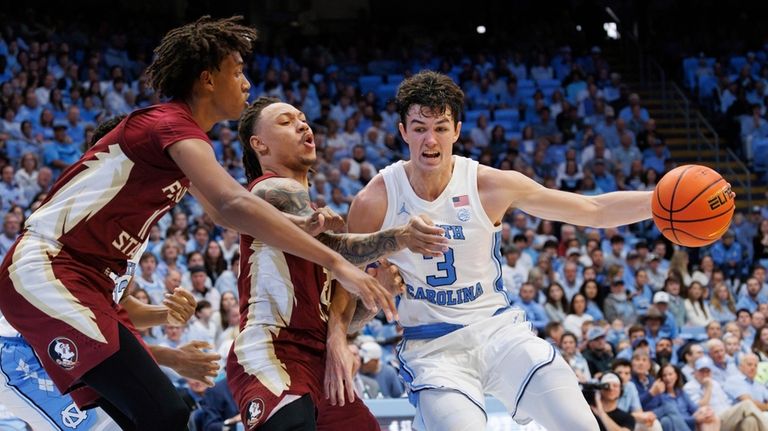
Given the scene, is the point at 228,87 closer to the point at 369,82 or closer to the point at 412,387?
the point at 412,387

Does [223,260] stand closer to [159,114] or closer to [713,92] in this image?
[159,114]

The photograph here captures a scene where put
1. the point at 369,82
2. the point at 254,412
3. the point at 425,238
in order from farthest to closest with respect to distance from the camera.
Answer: the point at 369,82 → the point at 254,412 → the point at 425,238

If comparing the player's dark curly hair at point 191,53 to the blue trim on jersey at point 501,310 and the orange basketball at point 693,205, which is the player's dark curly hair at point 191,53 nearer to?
the blue trim on jersey at point 501,310

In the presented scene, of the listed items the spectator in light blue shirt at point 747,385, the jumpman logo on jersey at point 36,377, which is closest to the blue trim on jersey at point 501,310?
the jumpman logo on jersey at point 36,377

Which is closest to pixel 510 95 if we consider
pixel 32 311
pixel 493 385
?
pixel 493 385

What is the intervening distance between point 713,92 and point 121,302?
1683 centimetres

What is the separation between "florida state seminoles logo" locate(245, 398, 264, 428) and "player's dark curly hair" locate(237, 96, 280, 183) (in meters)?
1.20

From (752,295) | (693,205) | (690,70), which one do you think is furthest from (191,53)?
(690,70)

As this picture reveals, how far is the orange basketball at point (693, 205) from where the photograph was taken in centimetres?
485

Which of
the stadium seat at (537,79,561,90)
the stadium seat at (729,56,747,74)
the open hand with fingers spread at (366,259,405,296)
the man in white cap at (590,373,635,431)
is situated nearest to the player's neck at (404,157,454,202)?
the open hand with fingers spread at (366,259,405,296)

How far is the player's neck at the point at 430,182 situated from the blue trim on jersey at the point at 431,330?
65 cm

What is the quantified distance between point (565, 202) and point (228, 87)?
1.89 m

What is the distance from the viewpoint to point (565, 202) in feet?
16.5

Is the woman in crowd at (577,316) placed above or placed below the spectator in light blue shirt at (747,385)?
above
